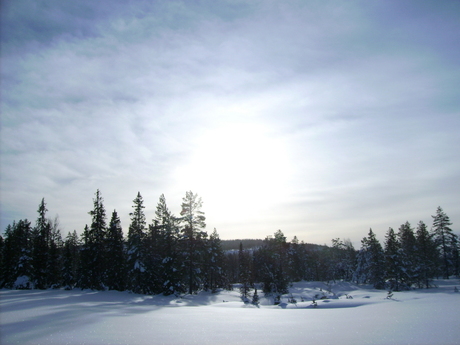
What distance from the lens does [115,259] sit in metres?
42.4

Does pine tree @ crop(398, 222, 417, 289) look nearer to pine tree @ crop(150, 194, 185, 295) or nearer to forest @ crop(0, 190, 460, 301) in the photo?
forest @ crop(0, 190, 460, 301)

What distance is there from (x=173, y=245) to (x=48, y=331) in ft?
104

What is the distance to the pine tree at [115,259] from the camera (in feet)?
136

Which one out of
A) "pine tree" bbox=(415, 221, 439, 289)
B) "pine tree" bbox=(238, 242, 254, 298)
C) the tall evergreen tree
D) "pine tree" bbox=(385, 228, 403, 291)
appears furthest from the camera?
the tall evergreen tree

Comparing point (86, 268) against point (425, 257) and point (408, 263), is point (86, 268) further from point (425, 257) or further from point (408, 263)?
point (425, 257)

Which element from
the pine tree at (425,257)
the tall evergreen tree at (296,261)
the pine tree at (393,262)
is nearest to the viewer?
the pine tree at (393,262)

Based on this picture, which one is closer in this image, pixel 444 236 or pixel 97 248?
pixel 97 248

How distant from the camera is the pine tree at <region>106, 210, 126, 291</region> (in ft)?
136

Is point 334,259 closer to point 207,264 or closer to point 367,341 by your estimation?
point 207,264

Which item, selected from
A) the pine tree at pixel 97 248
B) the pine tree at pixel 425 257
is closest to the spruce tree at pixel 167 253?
the pine tree at pixel 97 248

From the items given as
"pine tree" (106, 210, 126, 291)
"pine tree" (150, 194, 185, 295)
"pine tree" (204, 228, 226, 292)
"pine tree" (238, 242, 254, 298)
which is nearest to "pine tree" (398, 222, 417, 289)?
"pine tree" (238, 242, 254, 298)

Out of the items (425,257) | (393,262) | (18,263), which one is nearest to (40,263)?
(18,263)

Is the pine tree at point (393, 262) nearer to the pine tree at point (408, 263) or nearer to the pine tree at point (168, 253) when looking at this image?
the pine tree at point (408, 263)

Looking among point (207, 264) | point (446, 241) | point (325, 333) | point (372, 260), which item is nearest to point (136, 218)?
point (207, 264)
